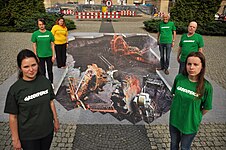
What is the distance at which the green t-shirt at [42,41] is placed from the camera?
15.9ft

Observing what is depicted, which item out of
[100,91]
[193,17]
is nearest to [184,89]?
[100,91]

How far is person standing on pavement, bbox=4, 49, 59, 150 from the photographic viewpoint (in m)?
2.05

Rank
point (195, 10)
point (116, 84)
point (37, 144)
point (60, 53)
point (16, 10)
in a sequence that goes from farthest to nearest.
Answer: point (195, 10) < point (16, 10) < point (60, 53) < point (116, 84) < point (37, 144)

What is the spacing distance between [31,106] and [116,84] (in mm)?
3985

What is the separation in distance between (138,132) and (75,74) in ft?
11.9

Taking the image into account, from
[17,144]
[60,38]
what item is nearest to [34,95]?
[17,144]

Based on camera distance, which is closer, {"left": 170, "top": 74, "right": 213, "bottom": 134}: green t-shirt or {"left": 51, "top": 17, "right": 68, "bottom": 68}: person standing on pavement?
{"left": 170, "top": 74, "right": 213, "bottom": 134}: green t-shirt

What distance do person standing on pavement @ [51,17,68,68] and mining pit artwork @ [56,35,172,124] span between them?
1.63 ft

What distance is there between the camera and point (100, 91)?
216 inches

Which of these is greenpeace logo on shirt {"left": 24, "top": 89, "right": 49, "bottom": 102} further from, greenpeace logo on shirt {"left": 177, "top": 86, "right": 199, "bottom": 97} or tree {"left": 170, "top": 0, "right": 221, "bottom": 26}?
tree {"left": 170, "top": 0, "right": 221, "bottom": 26}

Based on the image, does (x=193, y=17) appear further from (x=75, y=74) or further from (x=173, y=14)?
(x=75, y=74)

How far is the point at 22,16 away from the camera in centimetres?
1531

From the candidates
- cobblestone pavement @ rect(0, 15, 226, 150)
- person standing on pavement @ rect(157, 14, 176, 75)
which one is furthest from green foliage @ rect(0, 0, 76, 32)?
cobblestone pavement @ rect(0, 15, 226, 150)

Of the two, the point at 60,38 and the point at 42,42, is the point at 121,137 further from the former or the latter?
the point at 60,38
